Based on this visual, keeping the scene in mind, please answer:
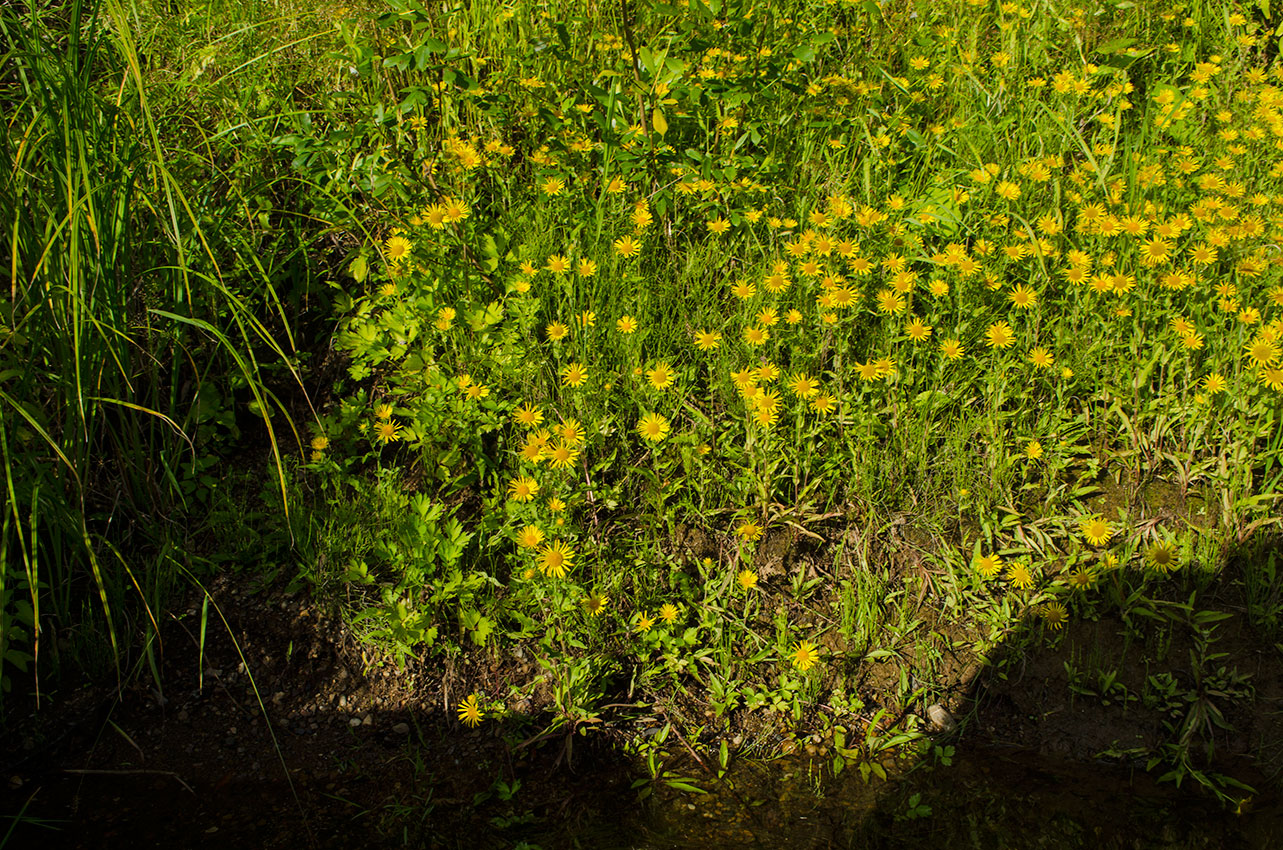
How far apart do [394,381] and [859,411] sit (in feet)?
4.46

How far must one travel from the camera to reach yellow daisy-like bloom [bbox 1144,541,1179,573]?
7.65 feet

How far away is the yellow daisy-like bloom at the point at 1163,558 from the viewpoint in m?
2.33

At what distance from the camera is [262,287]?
2832 mm

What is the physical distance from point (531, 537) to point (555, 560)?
87mm

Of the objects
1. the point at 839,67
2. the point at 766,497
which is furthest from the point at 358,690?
the point at 839,67

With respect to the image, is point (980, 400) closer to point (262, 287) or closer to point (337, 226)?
point (337, 226)

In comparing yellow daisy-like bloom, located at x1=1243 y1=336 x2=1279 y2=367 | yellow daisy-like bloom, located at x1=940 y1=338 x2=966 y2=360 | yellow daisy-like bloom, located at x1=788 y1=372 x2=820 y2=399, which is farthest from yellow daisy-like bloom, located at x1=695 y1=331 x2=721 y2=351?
yellow daisy-like bloom, located at x1=1243 y1=336 x2=1279 y2=367

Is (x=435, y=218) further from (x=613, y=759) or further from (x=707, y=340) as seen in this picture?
(x=613, y=759)

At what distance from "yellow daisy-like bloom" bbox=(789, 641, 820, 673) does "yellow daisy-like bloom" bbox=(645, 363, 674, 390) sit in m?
0.78

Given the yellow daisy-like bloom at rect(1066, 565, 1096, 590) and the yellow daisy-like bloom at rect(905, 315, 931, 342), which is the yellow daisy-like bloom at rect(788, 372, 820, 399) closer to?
the yellow daisy-like bloom at rect(905, 315, 931, 342)

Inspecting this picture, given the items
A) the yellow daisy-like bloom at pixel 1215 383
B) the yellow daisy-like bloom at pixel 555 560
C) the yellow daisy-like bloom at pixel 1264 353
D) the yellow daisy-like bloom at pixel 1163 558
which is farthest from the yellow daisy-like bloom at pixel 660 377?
the yellow daisy-like bloom at pixel 1264 353

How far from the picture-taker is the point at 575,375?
2.50 meters

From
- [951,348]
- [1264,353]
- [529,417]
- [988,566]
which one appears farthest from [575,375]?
[1264,353]

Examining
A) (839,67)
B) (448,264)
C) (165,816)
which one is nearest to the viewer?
(165,816)
